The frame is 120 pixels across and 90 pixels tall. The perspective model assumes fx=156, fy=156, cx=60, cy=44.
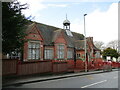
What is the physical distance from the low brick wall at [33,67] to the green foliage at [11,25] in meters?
3.20

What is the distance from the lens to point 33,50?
2445 cm

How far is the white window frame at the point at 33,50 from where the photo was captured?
78.0 ft

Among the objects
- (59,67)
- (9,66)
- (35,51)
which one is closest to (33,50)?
(35,51)

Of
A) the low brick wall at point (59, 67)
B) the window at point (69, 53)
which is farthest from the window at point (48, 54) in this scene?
the low brick wall at point (59, 67)

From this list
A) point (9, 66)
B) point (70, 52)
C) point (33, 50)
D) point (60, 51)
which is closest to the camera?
point (9, 66)

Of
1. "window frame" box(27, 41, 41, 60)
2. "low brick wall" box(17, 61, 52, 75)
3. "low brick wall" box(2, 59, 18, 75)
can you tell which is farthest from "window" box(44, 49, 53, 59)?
"low brick wall" box(2, 59, 18, 75)

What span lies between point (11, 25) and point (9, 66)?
448cm

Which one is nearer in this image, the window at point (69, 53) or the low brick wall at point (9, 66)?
the low brick wall at point (9, 66)

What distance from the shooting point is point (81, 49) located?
35844 millimetres

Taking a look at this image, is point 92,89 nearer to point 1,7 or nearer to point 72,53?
point 1,7

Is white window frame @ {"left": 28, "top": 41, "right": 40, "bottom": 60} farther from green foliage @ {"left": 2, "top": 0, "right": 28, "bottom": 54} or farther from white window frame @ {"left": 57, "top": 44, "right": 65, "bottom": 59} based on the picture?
green foliage @ {"left": 2, "top": 0, "right": 28, "bottom": 54}

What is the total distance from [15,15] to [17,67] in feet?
18.1

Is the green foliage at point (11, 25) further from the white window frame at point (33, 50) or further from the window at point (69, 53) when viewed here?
the window at point (69, 53)

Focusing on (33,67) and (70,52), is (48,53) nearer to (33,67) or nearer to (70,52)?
(70,52)
